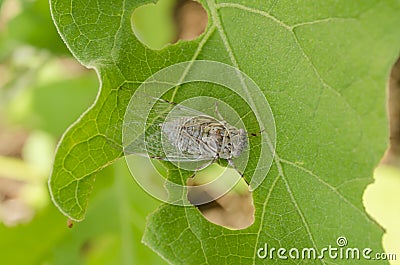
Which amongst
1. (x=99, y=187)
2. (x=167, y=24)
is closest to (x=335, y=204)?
(x=99, y=187)

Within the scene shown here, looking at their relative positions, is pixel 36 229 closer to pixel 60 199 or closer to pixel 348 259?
pixel 60 199

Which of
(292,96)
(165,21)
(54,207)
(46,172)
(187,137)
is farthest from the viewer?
(46,172)

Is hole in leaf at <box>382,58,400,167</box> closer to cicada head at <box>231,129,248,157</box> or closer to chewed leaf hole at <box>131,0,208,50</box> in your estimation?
chewed leaf hole at <box>131,0,208,50</box>

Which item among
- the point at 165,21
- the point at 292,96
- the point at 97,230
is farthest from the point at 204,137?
the point at 165,21

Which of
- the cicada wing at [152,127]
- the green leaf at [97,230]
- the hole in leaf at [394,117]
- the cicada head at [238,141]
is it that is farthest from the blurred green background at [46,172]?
the cicada head at [238,141]

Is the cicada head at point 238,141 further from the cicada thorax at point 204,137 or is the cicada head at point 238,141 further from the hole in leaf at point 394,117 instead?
the hole in leaf at point 394,117

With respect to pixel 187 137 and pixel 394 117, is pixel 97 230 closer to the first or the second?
pixel 187 137
